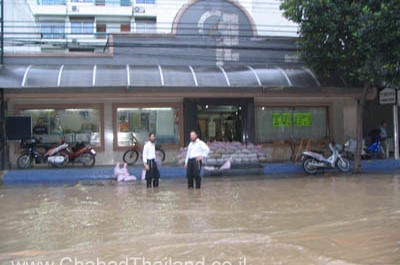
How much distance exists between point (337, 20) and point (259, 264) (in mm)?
11267

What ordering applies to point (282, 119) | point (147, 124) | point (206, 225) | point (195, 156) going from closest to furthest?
point (206, 225) → point (195, 156) → point (147, 124) → point (282, 119)

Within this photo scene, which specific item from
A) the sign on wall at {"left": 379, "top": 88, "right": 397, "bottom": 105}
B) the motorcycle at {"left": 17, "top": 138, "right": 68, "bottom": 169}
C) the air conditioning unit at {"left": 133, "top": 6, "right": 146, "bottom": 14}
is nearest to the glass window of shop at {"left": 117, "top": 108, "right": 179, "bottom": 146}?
the motorcycle at {"left": 17, "top": 138, "right": 68, "bottom": 169}

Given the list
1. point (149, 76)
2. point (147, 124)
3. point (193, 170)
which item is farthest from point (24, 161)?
point (193, 170)

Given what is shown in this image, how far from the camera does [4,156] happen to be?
Result: 661 inches

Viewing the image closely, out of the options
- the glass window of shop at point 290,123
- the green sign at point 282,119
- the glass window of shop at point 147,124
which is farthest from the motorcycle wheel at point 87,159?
the green sign at point 282,119

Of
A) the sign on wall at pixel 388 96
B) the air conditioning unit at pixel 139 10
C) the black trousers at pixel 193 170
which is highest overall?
the air conditioning unit at pixel 139 10

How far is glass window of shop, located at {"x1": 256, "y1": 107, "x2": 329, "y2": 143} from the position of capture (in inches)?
774

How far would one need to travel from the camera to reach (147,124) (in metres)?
18.9

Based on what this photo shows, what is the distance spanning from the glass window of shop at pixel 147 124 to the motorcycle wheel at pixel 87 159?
4.92 feet

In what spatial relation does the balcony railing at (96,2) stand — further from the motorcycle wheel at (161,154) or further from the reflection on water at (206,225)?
the reflection on water at (206,225)

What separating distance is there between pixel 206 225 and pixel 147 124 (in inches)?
453

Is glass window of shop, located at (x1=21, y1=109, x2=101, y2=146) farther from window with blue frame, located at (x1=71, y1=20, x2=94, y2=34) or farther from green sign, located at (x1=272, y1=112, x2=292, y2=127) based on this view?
window with blue frame, located at (x1=71, y1=20, x2=94, y2=34)

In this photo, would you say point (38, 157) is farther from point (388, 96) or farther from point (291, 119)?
point (388, 96)

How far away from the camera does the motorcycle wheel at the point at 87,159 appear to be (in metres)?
17.3
